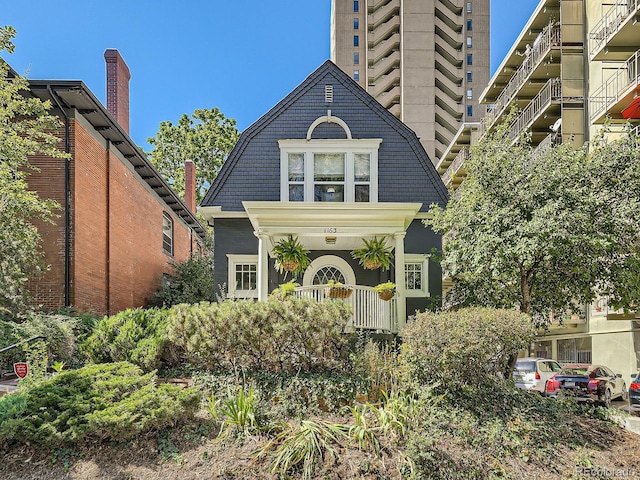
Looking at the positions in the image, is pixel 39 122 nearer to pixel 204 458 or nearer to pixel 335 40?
pixel 204 458

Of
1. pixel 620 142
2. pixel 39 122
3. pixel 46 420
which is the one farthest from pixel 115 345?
pixel 620 142

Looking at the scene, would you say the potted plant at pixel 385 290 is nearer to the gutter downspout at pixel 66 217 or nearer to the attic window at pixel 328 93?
the attic window at pixel 328 93

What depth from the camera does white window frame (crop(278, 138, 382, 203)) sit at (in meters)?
14.2

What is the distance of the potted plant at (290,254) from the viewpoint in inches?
493

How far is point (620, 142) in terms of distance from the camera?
33.2 feet

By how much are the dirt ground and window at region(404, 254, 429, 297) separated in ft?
23.3

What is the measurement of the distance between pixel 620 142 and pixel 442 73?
49708 millimetres

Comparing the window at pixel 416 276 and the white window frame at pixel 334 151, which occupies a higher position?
the white window frame at pixel 334 151

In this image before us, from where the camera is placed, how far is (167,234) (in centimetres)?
2084

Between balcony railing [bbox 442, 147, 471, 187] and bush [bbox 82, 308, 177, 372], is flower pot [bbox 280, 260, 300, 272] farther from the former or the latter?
balcony railing [bbox 442, 147, 471, 187]

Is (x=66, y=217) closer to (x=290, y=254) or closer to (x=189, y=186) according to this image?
(x=290, y=254)

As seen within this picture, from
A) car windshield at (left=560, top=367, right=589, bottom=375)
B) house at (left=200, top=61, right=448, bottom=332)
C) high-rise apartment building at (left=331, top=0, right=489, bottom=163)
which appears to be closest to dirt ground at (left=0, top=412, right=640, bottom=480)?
house at (left=200, top=61, right=448, bottom=332)

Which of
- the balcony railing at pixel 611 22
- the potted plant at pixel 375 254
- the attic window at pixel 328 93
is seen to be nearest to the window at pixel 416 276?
the potted plant at pixel 375 254

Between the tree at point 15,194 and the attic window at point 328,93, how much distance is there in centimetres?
751
